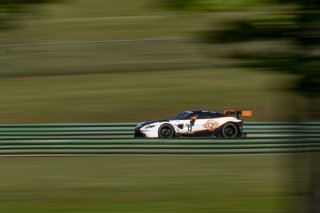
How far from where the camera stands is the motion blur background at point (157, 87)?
4340 mm

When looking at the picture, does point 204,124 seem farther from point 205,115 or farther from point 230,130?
point 230,130

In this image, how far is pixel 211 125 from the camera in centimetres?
1609

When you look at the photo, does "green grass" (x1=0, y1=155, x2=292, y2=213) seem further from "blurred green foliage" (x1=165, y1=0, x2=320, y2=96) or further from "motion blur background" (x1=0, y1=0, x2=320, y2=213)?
"blurred green foliage" (x1=165, y1=0, x2=320, y2=96)

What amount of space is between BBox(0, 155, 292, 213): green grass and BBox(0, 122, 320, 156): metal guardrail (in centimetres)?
20

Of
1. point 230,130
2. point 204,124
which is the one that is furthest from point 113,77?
point 230,130

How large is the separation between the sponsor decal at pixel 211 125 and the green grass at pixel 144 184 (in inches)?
91.8

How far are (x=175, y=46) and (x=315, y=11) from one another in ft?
59.2

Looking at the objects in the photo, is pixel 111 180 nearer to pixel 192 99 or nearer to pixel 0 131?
pixel 0 131

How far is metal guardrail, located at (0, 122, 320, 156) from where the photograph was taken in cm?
1372

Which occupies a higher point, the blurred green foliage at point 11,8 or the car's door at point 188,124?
the blurred green foliage at point 11,8

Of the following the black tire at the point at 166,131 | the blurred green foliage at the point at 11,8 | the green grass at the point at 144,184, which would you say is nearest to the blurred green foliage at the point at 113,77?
the black tire at the point at 166,131

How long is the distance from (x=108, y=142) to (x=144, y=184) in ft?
10.8

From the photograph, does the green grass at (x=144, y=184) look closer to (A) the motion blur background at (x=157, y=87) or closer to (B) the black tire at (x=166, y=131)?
(A) the motion blur background at (x=157, y=87)

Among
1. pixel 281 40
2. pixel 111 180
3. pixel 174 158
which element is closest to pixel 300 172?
pixel 281 40
